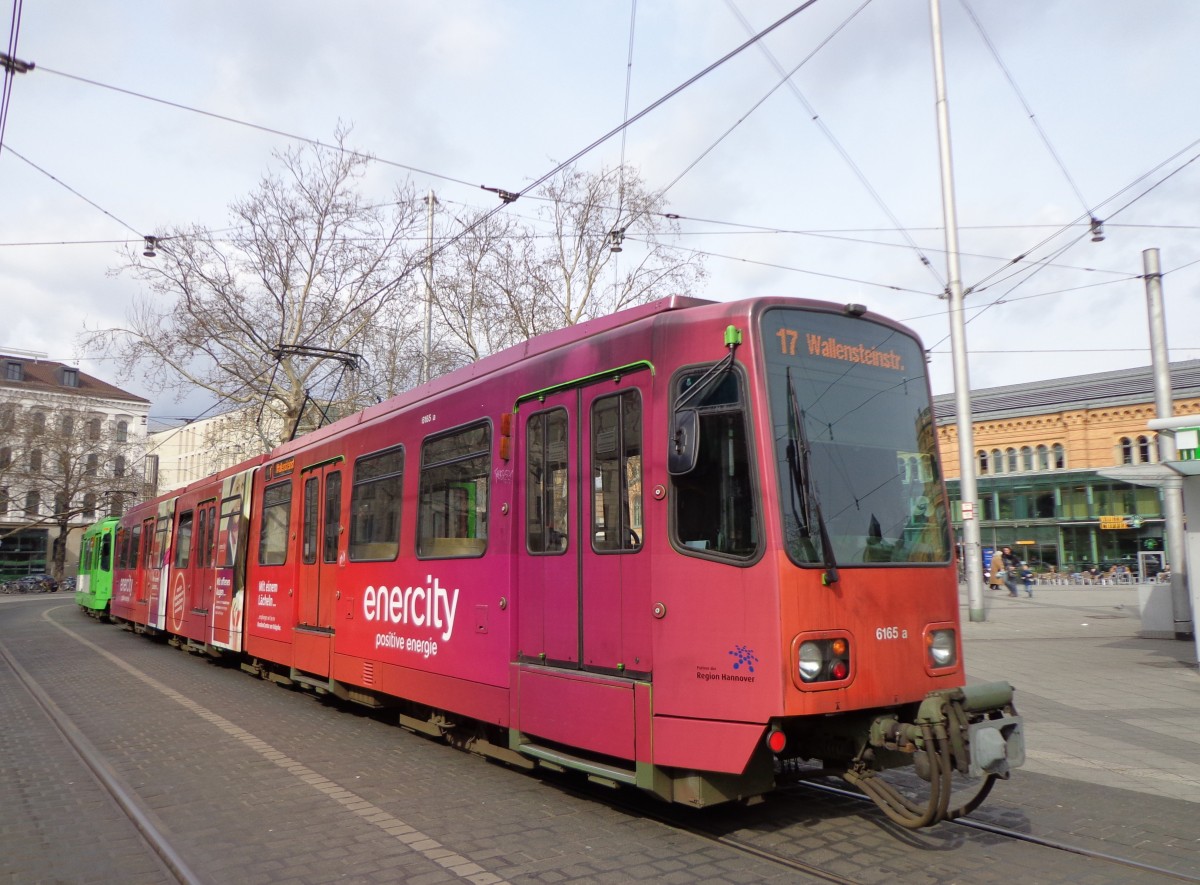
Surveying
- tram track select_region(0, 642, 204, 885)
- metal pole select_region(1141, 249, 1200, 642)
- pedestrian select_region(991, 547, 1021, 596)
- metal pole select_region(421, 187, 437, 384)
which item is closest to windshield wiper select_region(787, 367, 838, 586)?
tram track select_region(0, 642, 204, 885)

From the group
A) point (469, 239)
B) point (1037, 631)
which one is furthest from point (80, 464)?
point (1037, 631)

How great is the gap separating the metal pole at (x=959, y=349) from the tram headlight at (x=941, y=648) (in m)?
14.1

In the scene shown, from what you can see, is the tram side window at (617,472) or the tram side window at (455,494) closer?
the tram side window at (617,472)

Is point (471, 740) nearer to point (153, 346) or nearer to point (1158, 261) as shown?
point (1158, 261)

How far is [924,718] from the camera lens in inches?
194

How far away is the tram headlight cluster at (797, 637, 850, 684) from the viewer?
4934 mm

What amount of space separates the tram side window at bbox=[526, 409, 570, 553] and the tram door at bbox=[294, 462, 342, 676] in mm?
4127

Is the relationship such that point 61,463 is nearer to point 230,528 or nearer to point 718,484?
A: point 230,528

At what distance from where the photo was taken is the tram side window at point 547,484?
627cm

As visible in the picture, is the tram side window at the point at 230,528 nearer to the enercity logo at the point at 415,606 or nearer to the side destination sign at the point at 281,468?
the side destination sign at the point at 281,468

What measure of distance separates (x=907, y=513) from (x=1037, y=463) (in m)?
49.3

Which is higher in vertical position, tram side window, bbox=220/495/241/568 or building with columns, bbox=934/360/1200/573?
building with columns, bbox=934/360/1200/573

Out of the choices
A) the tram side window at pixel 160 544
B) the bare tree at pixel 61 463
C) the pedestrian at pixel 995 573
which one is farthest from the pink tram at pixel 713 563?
the bare tree at pixel 61 463

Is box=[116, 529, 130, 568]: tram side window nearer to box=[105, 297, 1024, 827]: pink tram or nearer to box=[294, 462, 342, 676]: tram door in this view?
box=[294, 462, 342, 676]: tram door
